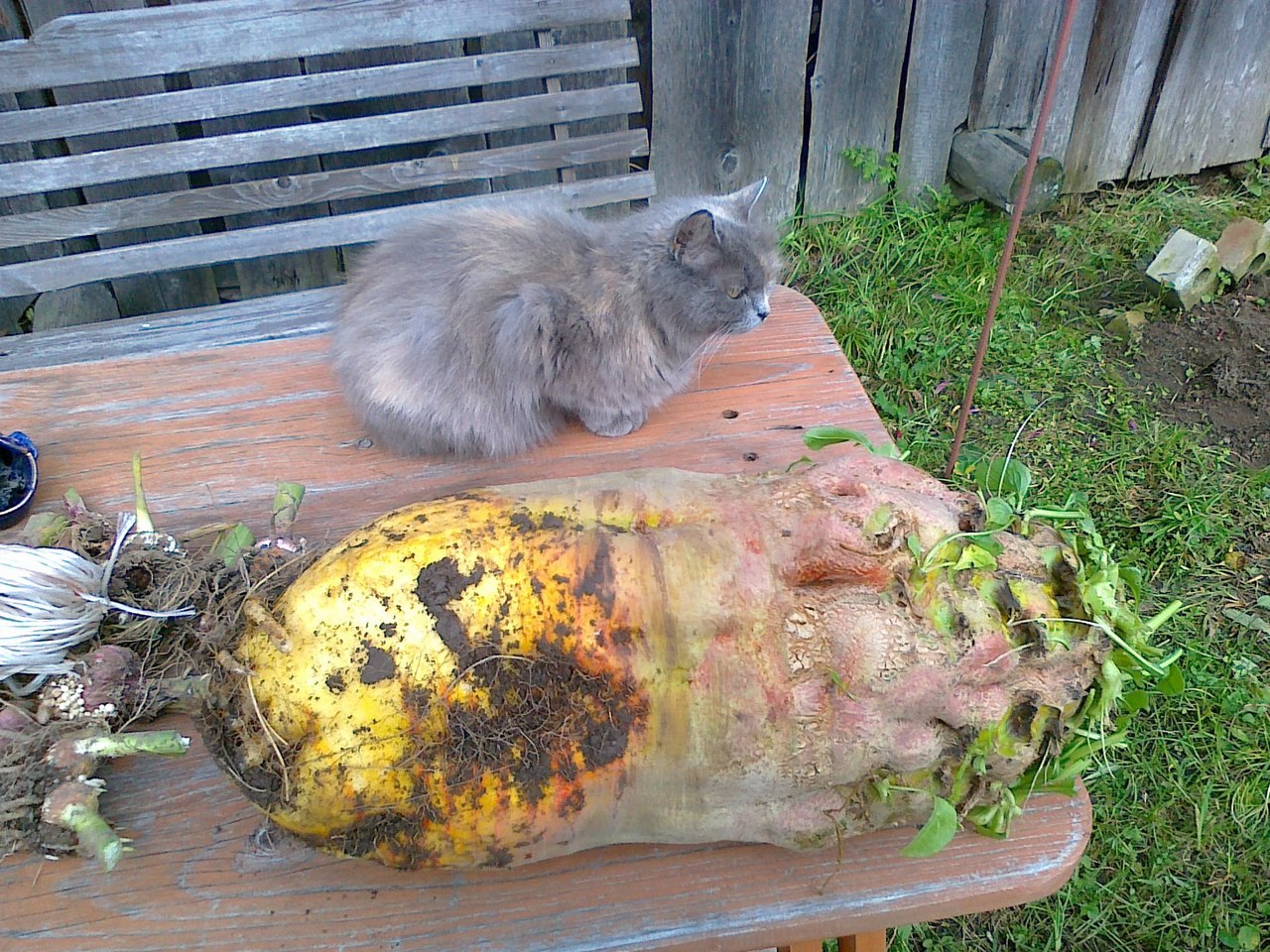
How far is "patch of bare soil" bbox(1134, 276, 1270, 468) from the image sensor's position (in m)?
2.23

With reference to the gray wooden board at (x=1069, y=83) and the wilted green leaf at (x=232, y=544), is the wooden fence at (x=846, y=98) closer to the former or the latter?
the gray wooden board at (x=1069, y=83)

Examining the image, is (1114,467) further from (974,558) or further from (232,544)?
(232,544)

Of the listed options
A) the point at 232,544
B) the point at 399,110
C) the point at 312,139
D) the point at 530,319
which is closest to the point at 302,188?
the point at 312,139

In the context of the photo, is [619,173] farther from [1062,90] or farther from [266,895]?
[266,895]

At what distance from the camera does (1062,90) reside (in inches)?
105

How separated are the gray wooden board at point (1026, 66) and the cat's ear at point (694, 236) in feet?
5.10

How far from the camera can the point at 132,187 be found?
2244 mm

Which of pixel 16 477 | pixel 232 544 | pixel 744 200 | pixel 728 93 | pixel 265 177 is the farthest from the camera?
pixel 728 93

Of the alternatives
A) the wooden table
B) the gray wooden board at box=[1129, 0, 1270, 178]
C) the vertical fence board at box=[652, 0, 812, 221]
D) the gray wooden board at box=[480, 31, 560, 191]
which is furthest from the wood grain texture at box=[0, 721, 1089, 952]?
the gray wooden board at box=[1129, 0, 1270, 178]

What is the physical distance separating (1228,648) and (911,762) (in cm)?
141

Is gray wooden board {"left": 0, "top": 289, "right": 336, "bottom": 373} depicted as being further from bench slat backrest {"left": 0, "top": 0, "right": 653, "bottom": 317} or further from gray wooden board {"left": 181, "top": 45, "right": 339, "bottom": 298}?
gray wooden board {"left": 181, "top": 45, "right": 339, "bottom": 298}

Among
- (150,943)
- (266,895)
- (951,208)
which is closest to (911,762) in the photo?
(266,895)

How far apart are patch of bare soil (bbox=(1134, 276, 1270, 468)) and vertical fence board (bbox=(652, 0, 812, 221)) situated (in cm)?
116

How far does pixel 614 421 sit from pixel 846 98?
5.31 ft
